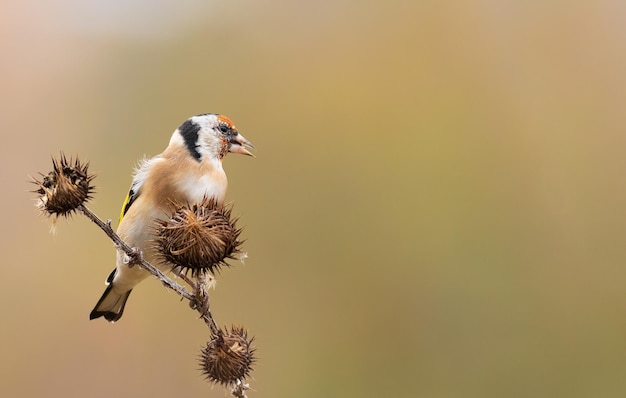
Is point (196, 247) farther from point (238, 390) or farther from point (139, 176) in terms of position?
point (139, 176)

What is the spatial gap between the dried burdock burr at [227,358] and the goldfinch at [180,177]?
2.97 feet

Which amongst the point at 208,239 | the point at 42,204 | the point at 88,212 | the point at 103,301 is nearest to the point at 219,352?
the point at 208,239

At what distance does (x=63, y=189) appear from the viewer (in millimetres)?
2367

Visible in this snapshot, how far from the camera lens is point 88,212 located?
2.33 meters

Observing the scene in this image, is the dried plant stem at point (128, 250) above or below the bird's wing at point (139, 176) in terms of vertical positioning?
below

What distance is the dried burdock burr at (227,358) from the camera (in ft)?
7.86

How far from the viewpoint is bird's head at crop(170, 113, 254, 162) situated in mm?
3557

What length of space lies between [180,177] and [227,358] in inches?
49.1

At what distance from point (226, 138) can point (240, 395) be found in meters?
1.72

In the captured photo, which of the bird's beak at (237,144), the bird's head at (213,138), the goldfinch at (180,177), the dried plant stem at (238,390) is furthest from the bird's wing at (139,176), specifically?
the dried plant stem at (238,390)

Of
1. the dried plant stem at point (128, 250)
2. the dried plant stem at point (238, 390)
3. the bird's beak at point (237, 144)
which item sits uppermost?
the bird's beak at point (237, 144)

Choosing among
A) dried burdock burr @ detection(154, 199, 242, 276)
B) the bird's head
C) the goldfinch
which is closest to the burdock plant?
dried burdock burr @ detection(154, 199, 242, 276)

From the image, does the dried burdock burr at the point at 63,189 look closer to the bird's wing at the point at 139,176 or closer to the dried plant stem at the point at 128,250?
the dried plant stem at the point at 128,250

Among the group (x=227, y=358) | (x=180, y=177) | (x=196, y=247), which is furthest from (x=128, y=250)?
(x=180, y=177)
